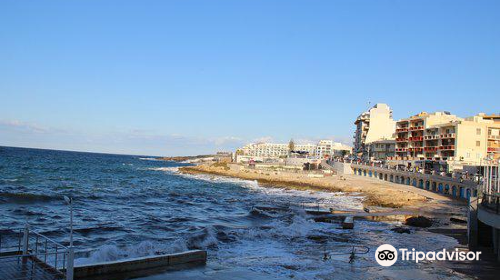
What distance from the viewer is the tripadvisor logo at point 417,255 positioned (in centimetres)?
1806

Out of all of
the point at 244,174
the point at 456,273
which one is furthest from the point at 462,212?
the point at 244,174

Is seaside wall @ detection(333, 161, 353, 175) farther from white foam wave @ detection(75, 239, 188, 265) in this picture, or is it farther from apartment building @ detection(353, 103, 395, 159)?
white foam wave @ detection(75, 239, 188, 265)

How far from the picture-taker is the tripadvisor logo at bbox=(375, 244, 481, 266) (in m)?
18.1

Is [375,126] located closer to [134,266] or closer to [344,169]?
[344,169]

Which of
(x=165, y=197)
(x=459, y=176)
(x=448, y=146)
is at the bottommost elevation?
(x=165, y=197)

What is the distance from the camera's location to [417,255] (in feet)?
62.0

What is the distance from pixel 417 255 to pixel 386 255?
1.33 meters

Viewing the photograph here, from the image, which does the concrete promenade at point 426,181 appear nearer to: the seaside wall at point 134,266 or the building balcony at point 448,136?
the building balcony at point 448,136

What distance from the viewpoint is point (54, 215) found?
2988 centimetres

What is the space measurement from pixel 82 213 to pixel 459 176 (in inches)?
1781

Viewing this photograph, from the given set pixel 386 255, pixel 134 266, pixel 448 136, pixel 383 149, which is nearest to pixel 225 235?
pixel 386 255

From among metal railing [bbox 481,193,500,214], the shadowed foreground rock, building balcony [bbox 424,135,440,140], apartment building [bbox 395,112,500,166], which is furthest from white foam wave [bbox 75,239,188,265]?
building balcony [bbox 424,135,440,140]

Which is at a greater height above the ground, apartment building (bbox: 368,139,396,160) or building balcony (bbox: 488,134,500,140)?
building balcony (bbox: 488,134,500,140)

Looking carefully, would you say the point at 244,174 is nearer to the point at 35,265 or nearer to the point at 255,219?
the point at 255,219
